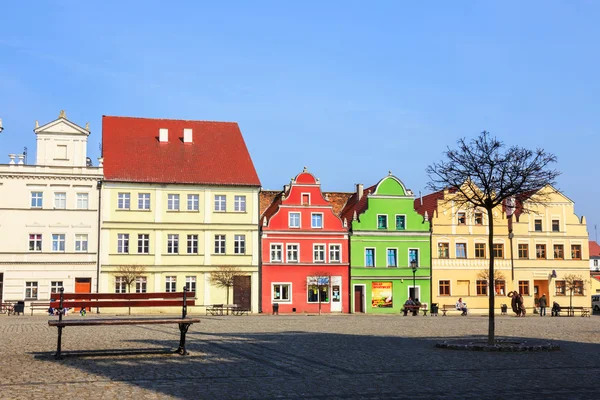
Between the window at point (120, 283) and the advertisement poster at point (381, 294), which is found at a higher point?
the window at point (120, 283)

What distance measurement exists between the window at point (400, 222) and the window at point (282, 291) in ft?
31.2

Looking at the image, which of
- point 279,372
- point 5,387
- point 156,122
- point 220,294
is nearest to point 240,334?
point 279,372

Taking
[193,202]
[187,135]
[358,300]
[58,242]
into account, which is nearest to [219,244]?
[193,202]

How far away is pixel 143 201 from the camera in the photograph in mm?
52156

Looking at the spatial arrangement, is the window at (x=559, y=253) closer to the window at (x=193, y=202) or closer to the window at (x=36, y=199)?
the window at (x=193, y=202)

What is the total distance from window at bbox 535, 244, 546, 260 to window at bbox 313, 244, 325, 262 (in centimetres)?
1736

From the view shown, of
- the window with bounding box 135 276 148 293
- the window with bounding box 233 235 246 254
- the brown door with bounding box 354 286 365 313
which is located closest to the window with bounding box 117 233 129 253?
the window with bounding box 135 276 148 293

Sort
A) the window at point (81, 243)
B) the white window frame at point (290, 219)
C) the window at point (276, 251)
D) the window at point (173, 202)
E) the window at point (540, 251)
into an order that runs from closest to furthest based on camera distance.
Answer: the window at point (81, 243), the window at point (173, 202), the window at point (276, 251), the white window frame at point (290, 219), the window at point (540, 251)

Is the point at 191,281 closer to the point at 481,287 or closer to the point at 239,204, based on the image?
the point at 239,204

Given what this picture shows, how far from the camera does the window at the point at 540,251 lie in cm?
5941

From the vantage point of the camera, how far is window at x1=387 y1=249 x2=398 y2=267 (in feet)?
185

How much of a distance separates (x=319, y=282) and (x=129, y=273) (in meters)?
13.2

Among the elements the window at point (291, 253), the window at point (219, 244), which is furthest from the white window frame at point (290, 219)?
the window at point (219, 244)

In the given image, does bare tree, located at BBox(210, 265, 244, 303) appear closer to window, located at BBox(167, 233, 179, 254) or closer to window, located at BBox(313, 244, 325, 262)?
window, located at BBox(167, 233, 179, 254)
